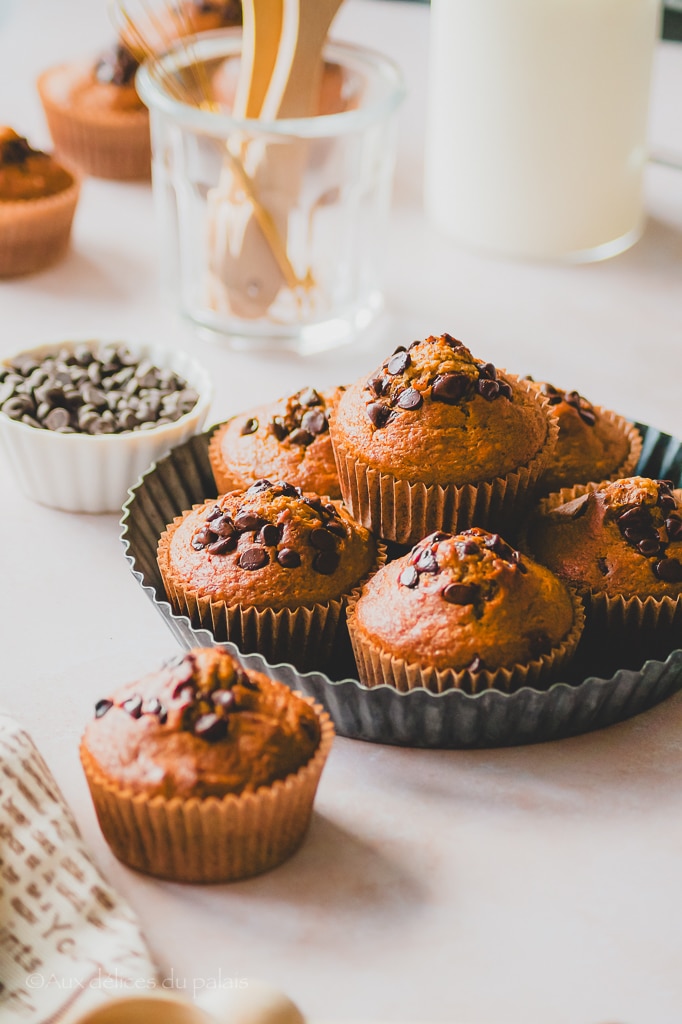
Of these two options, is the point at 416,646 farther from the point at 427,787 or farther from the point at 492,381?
the point at 492,381

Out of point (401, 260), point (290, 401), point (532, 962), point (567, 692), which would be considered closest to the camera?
point (532, 962)

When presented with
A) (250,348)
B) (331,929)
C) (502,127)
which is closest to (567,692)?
(331,929)

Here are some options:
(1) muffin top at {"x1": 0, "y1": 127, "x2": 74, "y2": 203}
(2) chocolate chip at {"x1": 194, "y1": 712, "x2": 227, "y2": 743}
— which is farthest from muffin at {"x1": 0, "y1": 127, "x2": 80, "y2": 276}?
(2) chocolate chip at {"x1": 194, "y1": 712, "x2": 227, "y2": 743}

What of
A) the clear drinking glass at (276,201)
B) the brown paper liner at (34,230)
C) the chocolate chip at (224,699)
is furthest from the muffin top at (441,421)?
the brown paper liner at (34,230)

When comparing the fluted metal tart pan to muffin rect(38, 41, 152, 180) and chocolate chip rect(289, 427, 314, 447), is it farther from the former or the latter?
muffin rect(38, 41, 152, 180)

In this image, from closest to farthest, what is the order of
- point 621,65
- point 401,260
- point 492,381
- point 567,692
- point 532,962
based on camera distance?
point 532,962, point 567,692, point 492,381, point 621,65, point 401,260

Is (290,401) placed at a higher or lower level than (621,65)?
lower

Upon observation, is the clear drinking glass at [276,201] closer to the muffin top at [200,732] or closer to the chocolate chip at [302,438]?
the chocolate chip at [302,438]

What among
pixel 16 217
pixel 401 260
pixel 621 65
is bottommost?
pixel 401 260
